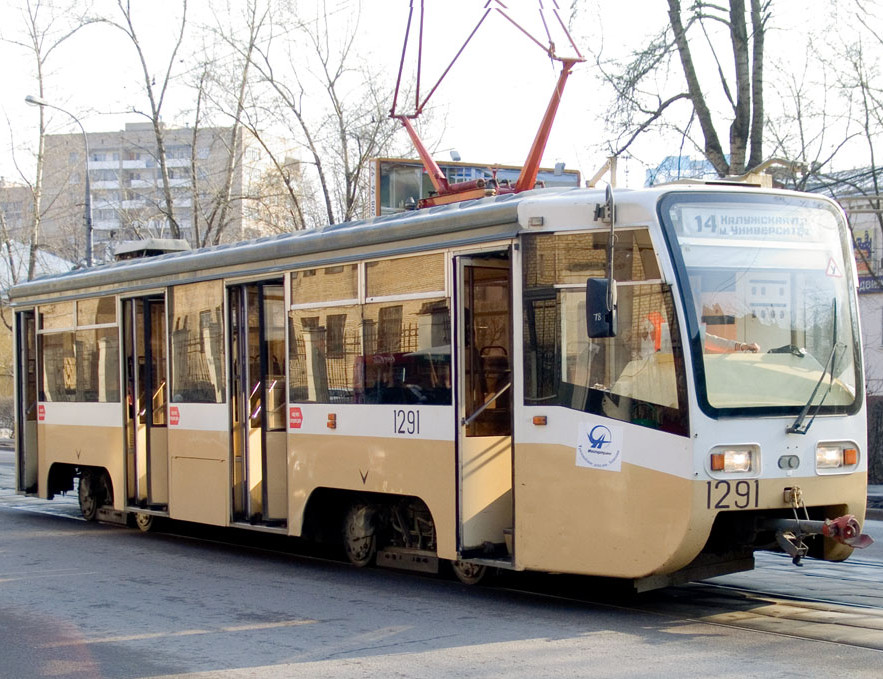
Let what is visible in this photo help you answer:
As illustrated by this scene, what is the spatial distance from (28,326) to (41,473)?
196 centimetres

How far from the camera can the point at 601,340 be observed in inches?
307

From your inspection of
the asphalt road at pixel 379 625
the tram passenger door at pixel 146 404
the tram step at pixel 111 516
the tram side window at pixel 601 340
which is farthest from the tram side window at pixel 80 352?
the tram side window at pixel 601 340

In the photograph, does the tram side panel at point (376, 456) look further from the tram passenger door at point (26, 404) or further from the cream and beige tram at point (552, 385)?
the tram passenger door at point (26, 404)

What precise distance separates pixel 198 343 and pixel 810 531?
6539 millimetres

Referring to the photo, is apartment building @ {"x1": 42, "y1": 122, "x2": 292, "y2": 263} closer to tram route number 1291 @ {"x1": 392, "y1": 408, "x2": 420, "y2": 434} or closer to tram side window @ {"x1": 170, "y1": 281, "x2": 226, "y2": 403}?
tram side window @ {"x1": 170, "y1": 281, "x2": 226, "y2": 403}

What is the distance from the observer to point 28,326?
15016 mm

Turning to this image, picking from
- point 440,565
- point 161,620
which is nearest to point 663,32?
point 440,565

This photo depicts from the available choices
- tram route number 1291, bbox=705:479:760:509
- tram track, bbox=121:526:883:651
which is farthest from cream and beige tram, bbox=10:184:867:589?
tram track, bbox=121:526:883:651

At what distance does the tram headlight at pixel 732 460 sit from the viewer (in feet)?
24.1

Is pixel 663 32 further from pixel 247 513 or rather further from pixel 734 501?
pixel 734 501

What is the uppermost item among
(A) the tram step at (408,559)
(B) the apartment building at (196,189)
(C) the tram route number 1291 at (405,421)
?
(B) the apartment building at (196,189)

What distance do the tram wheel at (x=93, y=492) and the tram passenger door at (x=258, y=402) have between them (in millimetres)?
3632

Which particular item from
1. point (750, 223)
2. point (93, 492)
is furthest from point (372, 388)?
point (93, 492)

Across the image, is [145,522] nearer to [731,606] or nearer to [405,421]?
[405,421]
